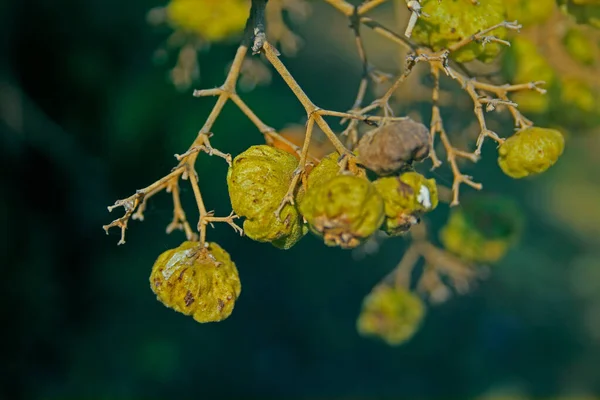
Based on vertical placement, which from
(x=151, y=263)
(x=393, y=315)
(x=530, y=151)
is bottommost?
(x=151, y=263)

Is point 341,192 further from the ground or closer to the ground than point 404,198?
further from the ground

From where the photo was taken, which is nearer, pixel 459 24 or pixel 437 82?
pixel 459 24

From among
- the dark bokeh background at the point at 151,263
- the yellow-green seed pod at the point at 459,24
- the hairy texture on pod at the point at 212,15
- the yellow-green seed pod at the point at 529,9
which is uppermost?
the hairy texture on pod at the point at 212,15

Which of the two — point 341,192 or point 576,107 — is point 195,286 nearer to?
point 341,192

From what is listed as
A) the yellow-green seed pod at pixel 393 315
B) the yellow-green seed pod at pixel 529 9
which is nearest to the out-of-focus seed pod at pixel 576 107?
the yellow-green seed pod at pixel 529 9

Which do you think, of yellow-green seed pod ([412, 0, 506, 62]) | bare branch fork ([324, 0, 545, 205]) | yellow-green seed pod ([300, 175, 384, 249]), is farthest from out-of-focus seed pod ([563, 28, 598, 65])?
yellow-green seed pod ([300, 175, 384, 249])

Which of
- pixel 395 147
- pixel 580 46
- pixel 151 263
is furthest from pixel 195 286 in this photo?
pixel 151 263

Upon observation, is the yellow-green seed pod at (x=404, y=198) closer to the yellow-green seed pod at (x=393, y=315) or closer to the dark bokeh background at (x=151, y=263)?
the dark bokeh background at (x=151, y=263)
